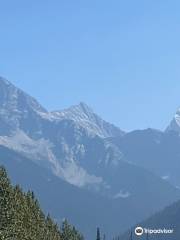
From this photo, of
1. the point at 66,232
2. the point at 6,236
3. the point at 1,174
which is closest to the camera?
the point at 6,236

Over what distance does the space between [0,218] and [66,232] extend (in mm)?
85475

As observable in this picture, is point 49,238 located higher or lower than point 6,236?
higher

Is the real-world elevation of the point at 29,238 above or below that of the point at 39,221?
below

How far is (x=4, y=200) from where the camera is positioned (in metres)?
98.0

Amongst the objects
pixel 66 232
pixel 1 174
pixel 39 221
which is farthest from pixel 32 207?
pixel 66 232

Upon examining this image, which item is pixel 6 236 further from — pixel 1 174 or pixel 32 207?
pixel 32 207

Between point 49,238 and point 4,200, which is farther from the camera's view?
point 49,238

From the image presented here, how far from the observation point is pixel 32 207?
129 metres

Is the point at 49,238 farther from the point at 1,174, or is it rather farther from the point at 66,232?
the point at 66,232

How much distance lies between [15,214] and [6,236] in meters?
7.76

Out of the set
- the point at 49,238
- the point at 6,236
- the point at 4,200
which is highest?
the point at 49,238

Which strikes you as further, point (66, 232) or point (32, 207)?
point (66, 232)

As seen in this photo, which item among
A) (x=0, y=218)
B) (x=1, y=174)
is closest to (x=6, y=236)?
(x=0, y=218)

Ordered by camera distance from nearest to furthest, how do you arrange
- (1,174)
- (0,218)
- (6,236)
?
1. (6,236)
2. (0,218)
3. (1,174)
